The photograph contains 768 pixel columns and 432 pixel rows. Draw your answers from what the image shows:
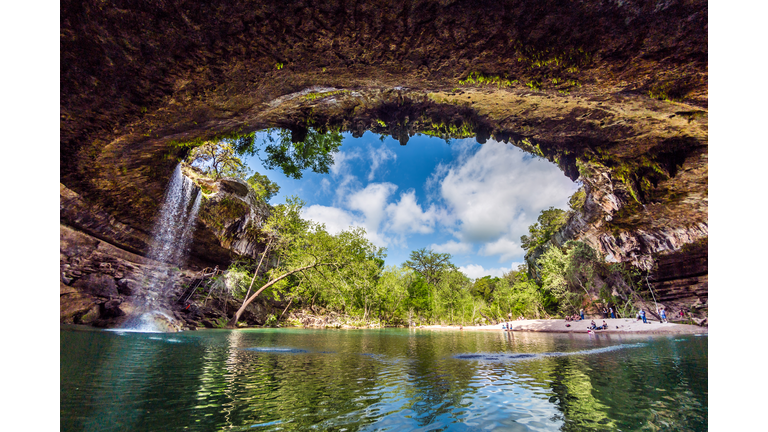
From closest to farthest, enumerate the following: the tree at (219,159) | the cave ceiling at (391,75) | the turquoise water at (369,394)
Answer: the turquoise water at (369,394) < the cave ceiling at (391,75) < the tree at (219,159)

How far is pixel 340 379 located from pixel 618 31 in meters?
7.62

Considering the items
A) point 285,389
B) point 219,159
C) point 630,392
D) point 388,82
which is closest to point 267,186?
point 219,159

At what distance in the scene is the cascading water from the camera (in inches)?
633

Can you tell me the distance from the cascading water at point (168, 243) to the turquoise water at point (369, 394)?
10.6 meters

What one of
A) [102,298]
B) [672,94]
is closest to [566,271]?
[672,94]

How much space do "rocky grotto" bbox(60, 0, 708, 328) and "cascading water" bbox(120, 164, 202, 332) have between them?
1.86 m

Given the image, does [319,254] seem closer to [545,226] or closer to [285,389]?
[285,389]

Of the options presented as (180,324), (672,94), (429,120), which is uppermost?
(429,120)

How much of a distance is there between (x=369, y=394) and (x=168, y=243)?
2114 cm

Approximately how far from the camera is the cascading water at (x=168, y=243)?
1608cm

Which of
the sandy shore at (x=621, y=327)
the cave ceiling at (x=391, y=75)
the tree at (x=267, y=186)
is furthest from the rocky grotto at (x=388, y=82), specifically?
the tree at (x=267, y=186)

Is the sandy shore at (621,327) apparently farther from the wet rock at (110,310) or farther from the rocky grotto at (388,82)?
the wet rock at (110,310)

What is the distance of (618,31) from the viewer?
16.3 ft

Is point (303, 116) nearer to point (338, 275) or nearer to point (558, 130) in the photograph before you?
point (558, 130)
